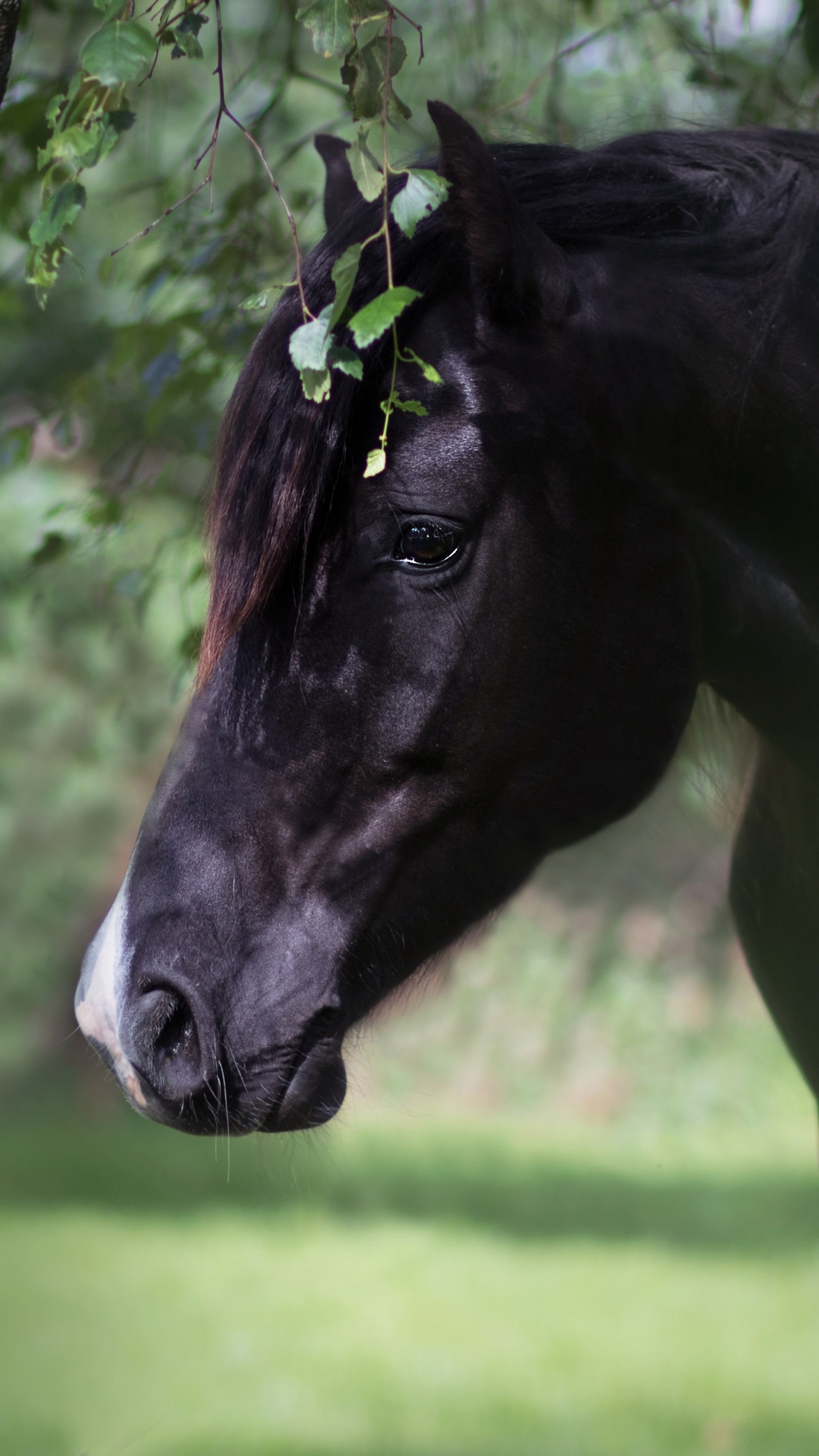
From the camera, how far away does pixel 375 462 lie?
1.24 metres

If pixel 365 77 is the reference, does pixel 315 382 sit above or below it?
below

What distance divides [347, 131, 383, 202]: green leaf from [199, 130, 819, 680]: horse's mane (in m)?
0.17

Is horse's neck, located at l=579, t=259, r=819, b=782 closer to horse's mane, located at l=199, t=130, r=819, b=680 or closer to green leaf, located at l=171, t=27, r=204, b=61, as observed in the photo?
horse's mane, located at l=199, t=130, r=819, b=680

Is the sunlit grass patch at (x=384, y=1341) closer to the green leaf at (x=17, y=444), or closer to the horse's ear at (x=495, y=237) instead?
the green leaf at (x=17, y=444)

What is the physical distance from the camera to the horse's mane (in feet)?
4.37

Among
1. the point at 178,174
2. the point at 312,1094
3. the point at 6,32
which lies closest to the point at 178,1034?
the point at 312,1094

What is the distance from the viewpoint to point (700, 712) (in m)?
1.93

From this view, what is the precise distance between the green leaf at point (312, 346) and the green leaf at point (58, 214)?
0.26 m

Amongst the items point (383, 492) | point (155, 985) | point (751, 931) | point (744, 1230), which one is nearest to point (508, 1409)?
point (744, 1230)

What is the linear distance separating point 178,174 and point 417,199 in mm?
1884

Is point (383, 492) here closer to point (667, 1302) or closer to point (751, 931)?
point (751, 931)

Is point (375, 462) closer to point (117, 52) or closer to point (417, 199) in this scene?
point (417, 199)

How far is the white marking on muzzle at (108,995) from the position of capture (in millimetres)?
1309

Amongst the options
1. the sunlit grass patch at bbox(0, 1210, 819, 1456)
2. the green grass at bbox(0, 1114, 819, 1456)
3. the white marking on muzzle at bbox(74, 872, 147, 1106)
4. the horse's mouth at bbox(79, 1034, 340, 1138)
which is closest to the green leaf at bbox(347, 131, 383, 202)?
the white marking on muzzle at bbox(74, 872, 147, 1106)
